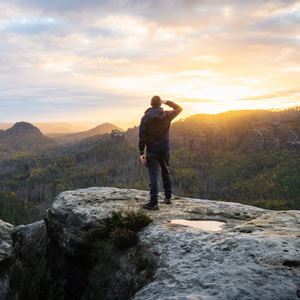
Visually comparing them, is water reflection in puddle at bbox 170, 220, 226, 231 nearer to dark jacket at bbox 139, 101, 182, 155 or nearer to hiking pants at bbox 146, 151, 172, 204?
hiking pants at bbox 146, 151, 172, 204

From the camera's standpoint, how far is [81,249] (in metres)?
14.3

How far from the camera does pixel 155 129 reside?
604 inches

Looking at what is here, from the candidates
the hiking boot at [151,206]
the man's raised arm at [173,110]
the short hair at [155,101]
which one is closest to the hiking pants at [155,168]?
the hiking boot at [151,206]

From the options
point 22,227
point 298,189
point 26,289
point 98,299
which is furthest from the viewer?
point 298,189

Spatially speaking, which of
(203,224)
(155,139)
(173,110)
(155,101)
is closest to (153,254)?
(203,224)

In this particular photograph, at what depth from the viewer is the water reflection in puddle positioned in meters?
12.8

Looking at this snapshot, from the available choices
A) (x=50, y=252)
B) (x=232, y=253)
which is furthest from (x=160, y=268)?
(x=50, y=252)

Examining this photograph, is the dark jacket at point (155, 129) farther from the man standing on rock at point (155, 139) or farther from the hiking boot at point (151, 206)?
the hiking boot at point (151, 206)

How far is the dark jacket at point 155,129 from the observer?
15.1 m

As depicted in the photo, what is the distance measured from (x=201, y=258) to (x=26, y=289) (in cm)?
585

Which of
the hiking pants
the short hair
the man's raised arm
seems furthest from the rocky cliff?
the short hair

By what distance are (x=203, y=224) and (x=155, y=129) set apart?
3947mm

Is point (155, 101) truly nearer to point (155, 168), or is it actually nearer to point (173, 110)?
point (173, 110)

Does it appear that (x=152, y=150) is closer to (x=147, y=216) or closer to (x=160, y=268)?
(x=147, y=216)
